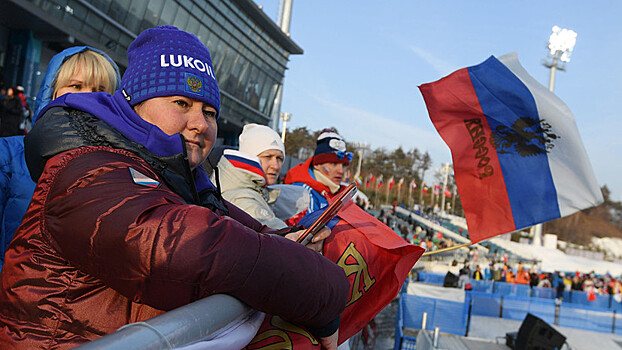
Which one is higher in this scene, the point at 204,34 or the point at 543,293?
the point at 204,34

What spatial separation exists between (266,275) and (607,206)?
393 ft

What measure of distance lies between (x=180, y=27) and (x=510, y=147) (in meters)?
23.2

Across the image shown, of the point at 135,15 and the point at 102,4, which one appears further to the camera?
the point at 135,15

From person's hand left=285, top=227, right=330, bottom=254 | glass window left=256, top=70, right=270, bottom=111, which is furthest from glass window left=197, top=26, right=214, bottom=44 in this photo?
person's hand left=285, top=227, right=330, bottom=254

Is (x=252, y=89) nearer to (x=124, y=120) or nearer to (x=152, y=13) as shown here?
(x=152, y=13)

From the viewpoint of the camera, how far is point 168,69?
1.51m

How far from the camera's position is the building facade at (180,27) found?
16406 millimetres

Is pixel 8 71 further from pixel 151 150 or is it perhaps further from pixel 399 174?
pixel 399 174

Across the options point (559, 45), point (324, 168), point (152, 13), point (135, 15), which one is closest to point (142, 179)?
point (324, 168)

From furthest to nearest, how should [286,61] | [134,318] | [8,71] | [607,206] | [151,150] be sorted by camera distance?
1. [607,206]
2. [286,61]
3. [8,71]
4. [151,150]
5. [134,318]

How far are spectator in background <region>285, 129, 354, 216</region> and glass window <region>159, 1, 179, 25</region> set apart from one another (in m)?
21.0

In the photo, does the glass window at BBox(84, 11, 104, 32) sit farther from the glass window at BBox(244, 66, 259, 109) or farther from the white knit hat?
the white knit hat

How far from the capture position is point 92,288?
1104 mm

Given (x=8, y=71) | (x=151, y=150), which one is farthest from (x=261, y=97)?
(x=151, y=150)
